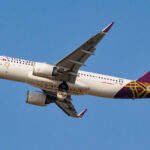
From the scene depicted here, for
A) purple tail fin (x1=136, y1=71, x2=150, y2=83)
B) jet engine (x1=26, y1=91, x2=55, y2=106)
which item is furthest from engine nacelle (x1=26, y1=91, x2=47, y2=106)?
purple tail fin (x1=136, y1=71, x2=150, y2=83)

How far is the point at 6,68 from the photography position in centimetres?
5700

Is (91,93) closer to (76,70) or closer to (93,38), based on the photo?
(76,70)

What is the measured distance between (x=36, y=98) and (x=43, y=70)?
8987 millimetres

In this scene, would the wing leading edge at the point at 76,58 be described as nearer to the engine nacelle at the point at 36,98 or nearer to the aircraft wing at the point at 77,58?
the aircraft wing at the point at 77,58

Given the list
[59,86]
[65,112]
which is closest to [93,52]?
[59,86]

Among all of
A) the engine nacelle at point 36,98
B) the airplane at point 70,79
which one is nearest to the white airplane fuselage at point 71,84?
the airplane at point 70,79

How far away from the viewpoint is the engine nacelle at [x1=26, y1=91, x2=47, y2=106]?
203 feet

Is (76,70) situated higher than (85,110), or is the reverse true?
(76,70)

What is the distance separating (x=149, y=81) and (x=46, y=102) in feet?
51.9

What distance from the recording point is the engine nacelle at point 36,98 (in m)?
61.9

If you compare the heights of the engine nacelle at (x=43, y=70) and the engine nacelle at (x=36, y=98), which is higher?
the engine nacelle at (x=43, y=70)

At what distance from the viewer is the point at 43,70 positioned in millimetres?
54344

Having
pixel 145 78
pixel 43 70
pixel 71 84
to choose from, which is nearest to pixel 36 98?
pixel 71 84

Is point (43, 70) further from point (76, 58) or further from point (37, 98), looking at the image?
point (37, 98)
